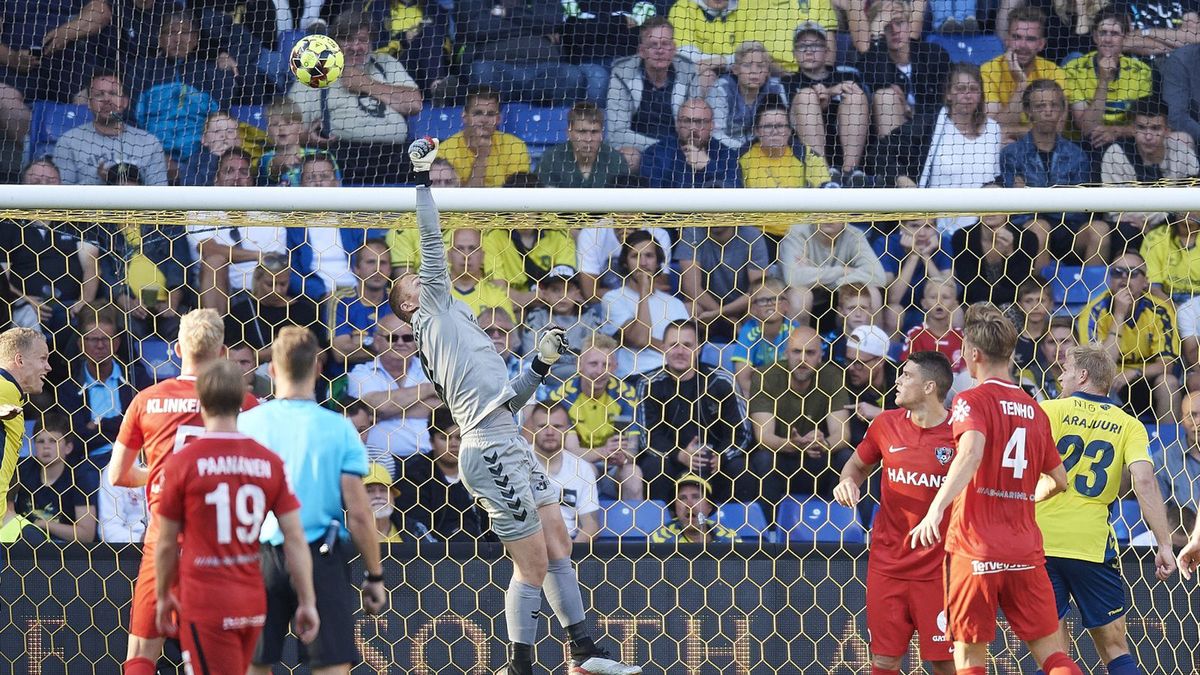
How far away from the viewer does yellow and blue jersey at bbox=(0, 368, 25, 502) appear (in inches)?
220

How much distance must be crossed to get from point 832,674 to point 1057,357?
80.1 inches

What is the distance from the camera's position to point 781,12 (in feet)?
29.1

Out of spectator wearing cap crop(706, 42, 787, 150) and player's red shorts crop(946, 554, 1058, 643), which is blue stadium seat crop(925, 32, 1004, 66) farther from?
player's red shorts crop(946, 554, 1058, 643)

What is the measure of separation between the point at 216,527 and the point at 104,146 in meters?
4.58

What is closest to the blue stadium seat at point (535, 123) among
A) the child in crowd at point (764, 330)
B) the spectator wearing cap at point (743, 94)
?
the spectator wearing cap at point (743, 94)

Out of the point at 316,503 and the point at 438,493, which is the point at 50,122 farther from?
the point at 316,503

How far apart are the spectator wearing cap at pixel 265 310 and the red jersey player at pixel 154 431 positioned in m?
2.15

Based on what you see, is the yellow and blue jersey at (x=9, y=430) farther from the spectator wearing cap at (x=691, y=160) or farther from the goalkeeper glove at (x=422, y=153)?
the spectator wearing cap at (x=691, y=160)

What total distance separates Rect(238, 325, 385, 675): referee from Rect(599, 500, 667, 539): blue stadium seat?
239 centimetres

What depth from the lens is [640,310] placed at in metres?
7.48

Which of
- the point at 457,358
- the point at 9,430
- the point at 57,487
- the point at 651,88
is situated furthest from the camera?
the point at 651,88

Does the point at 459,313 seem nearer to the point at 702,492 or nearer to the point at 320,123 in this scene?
the point at 702,492

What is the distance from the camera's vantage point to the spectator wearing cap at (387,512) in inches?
263

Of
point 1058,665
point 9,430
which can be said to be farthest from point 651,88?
point 1058,665
